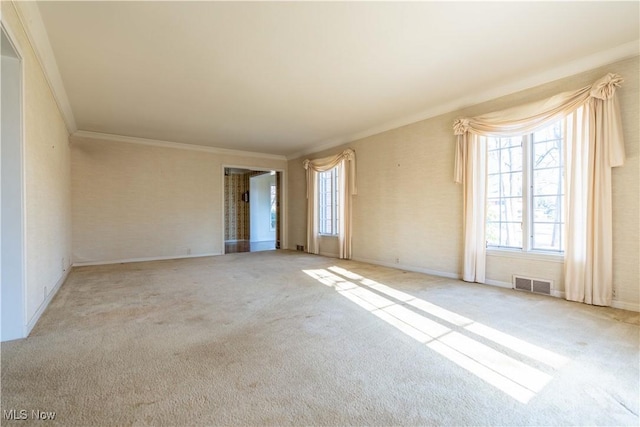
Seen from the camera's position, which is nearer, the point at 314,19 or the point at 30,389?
the point at 30,389

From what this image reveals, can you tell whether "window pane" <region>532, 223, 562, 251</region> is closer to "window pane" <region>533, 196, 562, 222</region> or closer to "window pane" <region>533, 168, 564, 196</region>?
"window pane" <region>533, 196, 562, 222</region>

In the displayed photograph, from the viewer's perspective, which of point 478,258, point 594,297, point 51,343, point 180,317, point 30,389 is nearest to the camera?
point 30,389

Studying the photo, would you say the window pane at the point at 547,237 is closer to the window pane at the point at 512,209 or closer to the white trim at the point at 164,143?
the window pane at the point at 512,209

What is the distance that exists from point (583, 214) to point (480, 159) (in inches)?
52.8

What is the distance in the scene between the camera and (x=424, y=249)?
15.9 feet

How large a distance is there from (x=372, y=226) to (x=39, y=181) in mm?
4864

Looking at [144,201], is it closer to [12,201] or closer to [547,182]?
[12,201]

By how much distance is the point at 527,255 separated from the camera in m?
3.75

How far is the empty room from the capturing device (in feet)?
5.64

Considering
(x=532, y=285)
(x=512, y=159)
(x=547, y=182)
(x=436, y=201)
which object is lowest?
(x=532, y=285)

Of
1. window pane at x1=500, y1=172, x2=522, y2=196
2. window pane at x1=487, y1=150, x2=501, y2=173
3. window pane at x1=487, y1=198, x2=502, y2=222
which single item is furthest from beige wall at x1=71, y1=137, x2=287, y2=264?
window pane at x1=500, y1=172, x2=522, y2=196

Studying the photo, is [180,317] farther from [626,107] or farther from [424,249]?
[626,107]

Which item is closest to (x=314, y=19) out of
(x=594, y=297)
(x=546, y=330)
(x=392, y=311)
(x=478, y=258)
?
(x=392, y=311)

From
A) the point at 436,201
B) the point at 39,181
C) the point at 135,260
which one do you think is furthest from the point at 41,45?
the point at 436,201
